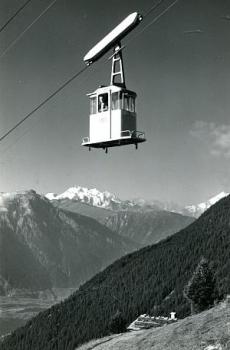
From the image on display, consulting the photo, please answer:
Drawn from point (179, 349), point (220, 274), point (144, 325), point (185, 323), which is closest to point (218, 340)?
point (179, 349)

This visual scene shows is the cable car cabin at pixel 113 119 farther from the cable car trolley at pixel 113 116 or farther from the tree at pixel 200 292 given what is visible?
the tree at pixel 200 292

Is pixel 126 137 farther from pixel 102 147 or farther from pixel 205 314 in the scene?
pixel 205 314

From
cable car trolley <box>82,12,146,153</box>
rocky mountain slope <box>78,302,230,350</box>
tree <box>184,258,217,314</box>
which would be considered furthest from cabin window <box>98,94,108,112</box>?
tree <box>184,258,217,314</box>

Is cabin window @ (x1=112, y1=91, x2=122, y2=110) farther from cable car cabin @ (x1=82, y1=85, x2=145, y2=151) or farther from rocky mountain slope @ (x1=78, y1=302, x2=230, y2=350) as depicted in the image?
rocky mountain slope @ (x1=78, y1=302, x2=230, y2=350)

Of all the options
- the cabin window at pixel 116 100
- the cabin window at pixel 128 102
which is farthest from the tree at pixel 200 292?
the cabin window at pixel 116 100

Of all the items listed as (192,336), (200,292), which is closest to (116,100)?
(192,336)

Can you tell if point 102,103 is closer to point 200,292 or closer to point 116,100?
point 116,100

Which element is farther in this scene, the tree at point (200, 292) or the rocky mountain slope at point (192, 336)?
the tree at point (200, 292)
